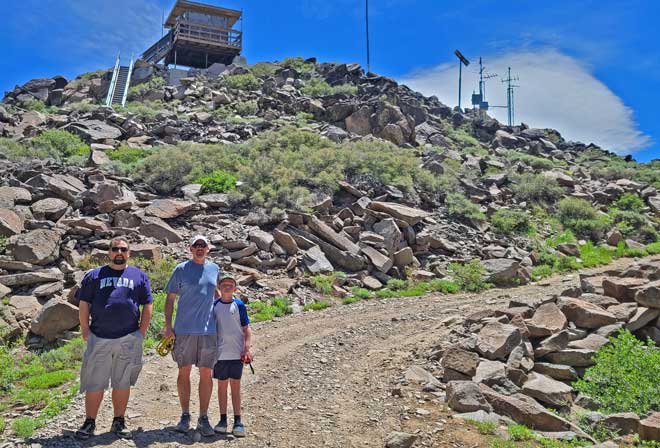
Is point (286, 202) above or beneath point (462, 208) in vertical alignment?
beneath

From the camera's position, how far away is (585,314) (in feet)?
29.8

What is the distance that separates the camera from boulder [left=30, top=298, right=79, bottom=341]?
890 centimetres

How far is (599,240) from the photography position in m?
21.0

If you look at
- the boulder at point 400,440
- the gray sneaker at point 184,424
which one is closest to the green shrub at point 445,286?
the boulder at point 400,440

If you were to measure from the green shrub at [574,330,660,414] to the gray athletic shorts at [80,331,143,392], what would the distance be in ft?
20.5

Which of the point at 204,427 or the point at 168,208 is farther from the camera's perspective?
the point at 168,208

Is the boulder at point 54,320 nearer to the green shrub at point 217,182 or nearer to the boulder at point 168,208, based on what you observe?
the boulder at point 168,208

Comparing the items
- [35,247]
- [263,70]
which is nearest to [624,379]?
[35,247]

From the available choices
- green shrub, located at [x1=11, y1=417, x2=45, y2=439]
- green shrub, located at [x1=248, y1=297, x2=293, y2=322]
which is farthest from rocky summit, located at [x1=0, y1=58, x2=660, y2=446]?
green shrub, located at [x1=11, y1=417, x2=45, y2=439]

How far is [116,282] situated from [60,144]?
18.2 metres

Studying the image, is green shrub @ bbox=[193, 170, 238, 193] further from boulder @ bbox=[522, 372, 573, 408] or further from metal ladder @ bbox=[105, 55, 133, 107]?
metal ladder @ bbox=[105, 55, 133, 107]

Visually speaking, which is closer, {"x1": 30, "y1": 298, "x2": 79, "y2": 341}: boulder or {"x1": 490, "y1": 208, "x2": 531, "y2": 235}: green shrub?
{"x1": 30, "y1": 298, "x2": 79, "y2": 341}: boulder

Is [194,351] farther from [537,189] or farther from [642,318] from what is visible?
[537,189]

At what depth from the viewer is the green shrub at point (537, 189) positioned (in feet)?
77.9
